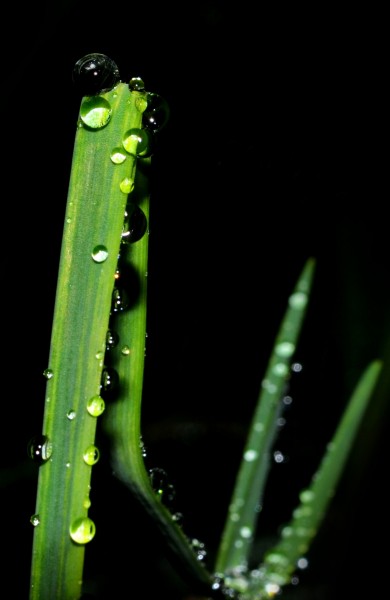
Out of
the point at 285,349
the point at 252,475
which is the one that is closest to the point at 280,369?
the point at 285,349

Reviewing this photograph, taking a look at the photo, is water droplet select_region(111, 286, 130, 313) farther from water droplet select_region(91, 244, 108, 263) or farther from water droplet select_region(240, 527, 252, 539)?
water droplet select_region(240, 527, 252, 539)

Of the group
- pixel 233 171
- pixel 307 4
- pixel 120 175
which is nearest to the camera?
pixel 120 175

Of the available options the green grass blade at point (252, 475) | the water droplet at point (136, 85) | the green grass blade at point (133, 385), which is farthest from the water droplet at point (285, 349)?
the water droplet at point (136, 85)

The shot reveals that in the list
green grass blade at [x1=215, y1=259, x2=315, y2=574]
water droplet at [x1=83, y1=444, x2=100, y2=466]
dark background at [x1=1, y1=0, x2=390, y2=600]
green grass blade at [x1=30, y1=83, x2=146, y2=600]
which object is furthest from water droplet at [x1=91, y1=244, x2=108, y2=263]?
dark background at [x1=1, y1=0, x2=390, y2=600]

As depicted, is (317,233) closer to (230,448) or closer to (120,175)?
(230,448)

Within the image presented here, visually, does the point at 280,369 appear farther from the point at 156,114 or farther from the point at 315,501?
the point at 156,114

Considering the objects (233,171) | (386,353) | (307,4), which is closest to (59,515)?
(233,171)
